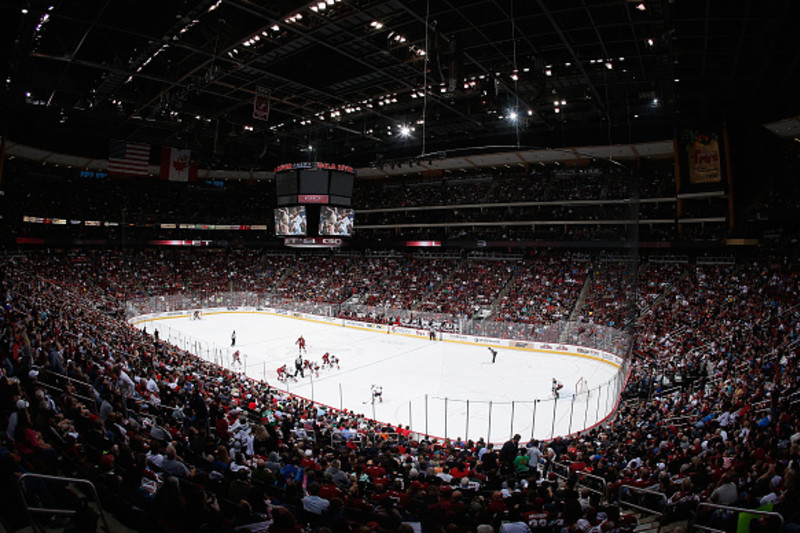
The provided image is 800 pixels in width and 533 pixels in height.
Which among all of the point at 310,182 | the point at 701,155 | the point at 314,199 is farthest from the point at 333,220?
the point at 701,155

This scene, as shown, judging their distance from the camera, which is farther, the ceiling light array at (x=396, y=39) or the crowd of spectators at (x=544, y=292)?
the crowd of spectators at (x=544, y=292)

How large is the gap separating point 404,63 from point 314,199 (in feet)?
42.4

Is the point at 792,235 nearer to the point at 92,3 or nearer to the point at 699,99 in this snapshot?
the point at 699,99

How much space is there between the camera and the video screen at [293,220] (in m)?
31.7

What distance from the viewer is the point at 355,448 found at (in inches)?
427

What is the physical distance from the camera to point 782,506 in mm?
5023

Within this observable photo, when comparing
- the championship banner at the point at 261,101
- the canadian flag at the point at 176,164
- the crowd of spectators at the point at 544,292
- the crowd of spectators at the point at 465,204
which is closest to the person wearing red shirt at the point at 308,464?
the championship banner at the point at 261,101

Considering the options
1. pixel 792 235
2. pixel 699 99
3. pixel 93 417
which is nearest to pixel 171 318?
pixel 93 417

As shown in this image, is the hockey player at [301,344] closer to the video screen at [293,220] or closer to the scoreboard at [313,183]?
the video screen at [293,220]

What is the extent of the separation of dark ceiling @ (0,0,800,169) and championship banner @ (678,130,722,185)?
80 centimetres

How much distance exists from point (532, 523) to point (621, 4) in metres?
16.8

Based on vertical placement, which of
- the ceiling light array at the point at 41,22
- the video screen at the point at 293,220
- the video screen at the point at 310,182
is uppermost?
the ceiling light array at the point at 41,22

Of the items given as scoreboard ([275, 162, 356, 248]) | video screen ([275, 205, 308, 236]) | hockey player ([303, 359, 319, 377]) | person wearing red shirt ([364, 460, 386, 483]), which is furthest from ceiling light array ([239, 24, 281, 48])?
person wearing red shirt ([364, 460, 386, 483])

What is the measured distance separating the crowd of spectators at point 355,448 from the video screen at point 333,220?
1405 cm
